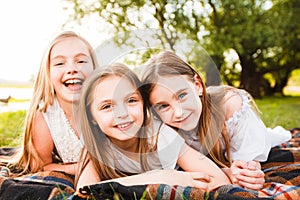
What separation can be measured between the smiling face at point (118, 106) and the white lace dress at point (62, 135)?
0.52 m

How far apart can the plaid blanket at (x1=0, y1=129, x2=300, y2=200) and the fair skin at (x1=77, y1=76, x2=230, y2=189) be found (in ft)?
0.32

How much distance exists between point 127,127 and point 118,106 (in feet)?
0.36

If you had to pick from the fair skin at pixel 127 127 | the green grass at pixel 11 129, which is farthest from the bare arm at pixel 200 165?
the green grass at pixel 11 129

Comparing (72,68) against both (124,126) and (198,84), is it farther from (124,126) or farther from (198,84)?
(198,84)

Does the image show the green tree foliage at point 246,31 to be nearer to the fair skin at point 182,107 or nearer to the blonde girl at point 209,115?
the blonde girl at point 209,115

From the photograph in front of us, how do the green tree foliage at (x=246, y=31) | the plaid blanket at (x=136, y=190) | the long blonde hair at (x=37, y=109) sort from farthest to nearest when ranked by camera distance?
the green tree foliage at (x=246, y=31) → the long blonde hair at (x=37, y=109) → the plaid blanket at (x=136, y=190)

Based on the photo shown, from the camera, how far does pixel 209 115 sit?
207 cm

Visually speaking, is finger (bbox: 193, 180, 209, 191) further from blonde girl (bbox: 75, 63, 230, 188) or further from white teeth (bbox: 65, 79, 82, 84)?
white teeth (bbox: 65, 79, 82, 84)

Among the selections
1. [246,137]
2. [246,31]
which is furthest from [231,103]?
[246,31]

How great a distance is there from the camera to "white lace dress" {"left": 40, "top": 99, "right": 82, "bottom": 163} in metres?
2.36

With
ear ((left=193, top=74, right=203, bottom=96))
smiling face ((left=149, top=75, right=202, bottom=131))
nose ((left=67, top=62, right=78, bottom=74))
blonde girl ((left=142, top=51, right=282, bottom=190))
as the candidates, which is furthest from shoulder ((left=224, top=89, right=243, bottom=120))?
nose ((left=67, top=62, right=78, bottom=74))

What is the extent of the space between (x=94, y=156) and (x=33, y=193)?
1.06 ft

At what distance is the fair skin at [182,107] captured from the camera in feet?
6.03

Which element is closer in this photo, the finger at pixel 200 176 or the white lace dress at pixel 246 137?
the finger at pixel 200 176
